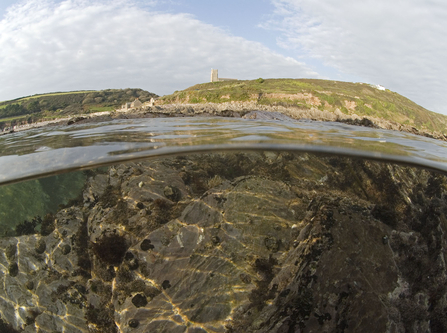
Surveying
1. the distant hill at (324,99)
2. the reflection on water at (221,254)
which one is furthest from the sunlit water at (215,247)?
the distant hill at (324,99)

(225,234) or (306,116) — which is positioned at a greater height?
(306,116)

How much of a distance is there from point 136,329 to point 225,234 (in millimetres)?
1714

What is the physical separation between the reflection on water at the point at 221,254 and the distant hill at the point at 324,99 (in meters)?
20.3

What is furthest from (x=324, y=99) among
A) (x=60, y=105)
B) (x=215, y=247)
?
(x=215, y=247)

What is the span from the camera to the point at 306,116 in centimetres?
1833

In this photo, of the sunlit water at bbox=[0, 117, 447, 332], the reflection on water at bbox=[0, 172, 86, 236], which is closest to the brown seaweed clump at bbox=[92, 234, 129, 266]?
the sunlit water at bbox=[0, 117, 447, 332]

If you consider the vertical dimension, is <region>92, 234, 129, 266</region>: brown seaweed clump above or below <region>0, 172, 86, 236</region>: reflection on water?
below

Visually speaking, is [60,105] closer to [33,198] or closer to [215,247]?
[33,198]

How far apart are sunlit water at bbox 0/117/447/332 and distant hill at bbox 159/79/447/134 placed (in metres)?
20.0

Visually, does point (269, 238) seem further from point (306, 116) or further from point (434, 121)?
point (434, 121)

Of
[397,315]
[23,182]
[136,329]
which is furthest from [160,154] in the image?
[397,315]

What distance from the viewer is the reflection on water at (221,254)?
366 centimetres

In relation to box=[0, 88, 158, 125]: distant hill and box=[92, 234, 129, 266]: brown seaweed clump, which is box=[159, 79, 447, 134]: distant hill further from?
box=[92, 234, 129, 266]: brown seaweed clump

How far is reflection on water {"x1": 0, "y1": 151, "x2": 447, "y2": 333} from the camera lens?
366 centimetres
